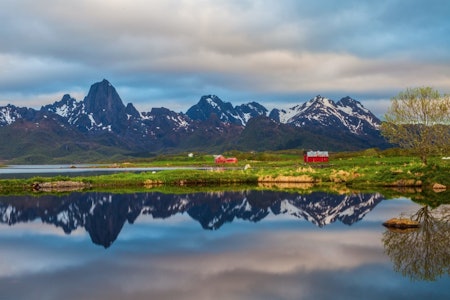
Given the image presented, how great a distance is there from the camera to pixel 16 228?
47.5 m

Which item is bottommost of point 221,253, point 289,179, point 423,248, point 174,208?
point 289,179

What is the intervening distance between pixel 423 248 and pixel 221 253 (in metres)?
13.7

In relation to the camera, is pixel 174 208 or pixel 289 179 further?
pixel 289 179

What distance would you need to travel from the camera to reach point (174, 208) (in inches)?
2383

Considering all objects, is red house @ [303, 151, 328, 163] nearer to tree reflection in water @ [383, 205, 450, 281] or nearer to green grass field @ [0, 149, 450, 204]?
green grass field @ [0, 149, 450, 204]

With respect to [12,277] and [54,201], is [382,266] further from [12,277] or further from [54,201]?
[54,201]

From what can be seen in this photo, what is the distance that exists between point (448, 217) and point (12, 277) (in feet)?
123

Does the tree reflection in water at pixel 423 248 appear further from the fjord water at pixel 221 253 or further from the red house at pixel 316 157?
the red house at pixel 316 157

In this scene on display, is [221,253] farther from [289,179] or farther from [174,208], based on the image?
[289,179]

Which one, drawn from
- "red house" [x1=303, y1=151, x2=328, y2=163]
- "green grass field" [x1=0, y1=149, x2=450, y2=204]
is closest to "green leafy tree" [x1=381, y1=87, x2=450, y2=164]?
"green grass field" [x1=0, y1=149, x2=450, y2=204]

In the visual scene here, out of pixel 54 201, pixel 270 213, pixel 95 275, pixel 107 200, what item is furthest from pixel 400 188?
pixel 95 275

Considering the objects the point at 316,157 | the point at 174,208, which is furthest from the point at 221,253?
the point at 316,157

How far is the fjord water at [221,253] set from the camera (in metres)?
23.3

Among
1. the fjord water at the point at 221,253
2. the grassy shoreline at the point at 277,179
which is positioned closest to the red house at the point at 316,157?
the grassy shoreline at the point at 277,179
